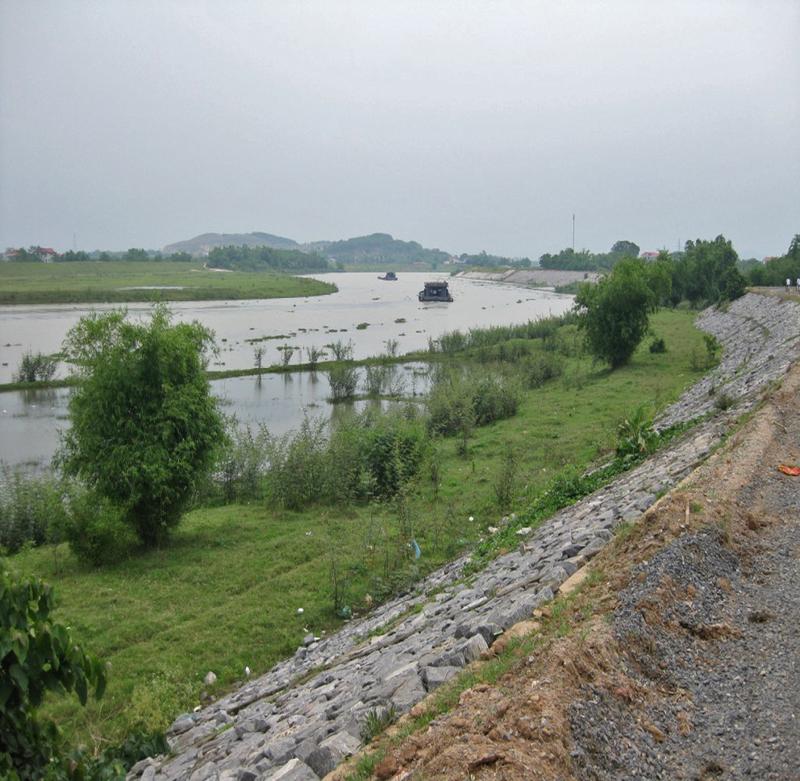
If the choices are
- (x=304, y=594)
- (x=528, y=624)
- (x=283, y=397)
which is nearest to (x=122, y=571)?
(x=304, y=594)

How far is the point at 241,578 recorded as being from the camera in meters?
13.1

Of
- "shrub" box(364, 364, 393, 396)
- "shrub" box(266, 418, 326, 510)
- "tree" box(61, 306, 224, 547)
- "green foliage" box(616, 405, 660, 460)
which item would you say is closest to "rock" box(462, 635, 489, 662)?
"green foliage" box(616, 405, 660, 460)

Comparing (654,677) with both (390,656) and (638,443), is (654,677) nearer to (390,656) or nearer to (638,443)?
(390,656)

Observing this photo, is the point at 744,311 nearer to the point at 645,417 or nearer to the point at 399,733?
the point at 645,417

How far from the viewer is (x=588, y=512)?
11.0m

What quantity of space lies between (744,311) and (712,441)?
116 feet

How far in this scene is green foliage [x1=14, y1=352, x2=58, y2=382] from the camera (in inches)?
1576

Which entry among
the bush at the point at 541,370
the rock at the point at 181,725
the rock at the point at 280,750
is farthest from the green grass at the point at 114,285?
the rock at the point at 280,750

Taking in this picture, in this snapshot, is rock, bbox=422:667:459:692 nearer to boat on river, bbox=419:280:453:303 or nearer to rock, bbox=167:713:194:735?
rock, bbox=167:713:194:735

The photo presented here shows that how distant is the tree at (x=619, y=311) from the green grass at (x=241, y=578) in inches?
539

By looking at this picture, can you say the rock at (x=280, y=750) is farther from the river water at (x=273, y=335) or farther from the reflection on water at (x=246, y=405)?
the river water at (x=273, y=335)

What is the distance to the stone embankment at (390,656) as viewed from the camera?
19.8 ft

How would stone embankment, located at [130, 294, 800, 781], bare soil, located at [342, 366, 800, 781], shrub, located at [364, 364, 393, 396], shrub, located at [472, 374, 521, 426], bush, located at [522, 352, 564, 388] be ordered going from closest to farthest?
bare soil, located at [342, 366, 800, 781] < stone embankment, located at [130, 294, 800, 781] < shrub, located at [472, 374, 521, 426] < bush, located at [522, 352, 564, 388] < shrub, located at [364, 364, 393, 396]

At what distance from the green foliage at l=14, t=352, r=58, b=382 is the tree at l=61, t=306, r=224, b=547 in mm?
27998
